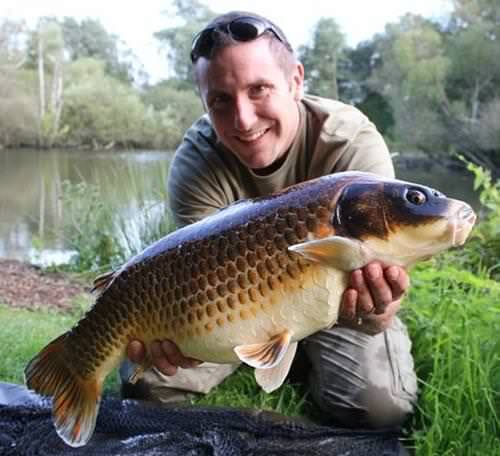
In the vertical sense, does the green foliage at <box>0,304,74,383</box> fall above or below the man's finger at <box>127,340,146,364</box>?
below

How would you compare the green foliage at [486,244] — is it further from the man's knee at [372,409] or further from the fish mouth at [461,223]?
the fish mouth at [461,223]

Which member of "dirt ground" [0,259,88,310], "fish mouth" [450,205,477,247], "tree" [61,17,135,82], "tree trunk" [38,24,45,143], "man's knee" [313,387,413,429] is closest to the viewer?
"fish mouth" [450,205,477,247]

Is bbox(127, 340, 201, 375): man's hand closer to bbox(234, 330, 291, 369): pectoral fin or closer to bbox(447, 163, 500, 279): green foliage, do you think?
bbox(234, 330, 291, 369): pectoral fin

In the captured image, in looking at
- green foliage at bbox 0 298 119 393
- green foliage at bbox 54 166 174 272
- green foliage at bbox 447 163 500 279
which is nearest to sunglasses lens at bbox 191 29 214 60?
green foliage at bbox 0 298 119 393

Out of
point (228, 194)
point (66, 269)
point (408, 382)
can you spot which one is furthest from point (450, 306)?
point (66, 269)

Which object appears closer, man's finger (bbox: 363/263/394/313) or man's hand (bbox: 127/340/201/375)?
man's finger (bbox: 363/263/394/313)

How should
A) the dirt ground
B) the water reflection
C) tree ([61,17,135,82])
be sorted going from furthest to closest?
tree ([61,17,135,82]) < the water reflection < the dirt ground

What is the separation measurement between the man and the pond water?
103 inches

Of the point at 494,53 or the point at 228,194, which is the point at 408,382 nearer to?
the point at 228,194

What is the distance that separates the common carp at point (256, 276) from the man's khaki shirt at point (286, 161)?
59 cm

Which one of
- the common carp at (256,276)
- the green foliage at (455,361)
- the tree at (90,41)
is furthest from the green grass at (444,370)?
the tree at (90,41)

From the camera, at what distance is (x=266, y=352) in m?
1.07

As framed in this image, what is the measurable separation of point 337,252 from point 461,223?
0.59 feet

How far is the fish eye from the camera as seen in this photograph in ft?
3.20
